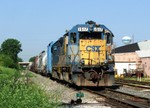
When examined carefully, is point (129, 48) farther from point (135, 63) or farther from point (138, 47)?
point (135, 63)

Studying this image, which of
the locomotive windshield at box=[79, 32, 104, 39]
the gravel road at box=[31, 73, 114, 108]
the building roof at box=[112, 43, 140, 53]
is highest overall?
the building roof at box=[112, 43, 140, 53]

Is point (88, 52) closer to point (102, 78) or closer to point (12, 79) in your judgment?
point (102, 78)

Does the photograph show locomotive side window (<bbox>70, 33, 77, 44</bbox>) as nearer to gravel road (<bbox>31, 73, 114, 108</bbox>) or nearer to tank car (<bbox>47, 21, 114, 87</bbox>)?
tank car (<bbox>47, 21, 114, 87</bbox>)

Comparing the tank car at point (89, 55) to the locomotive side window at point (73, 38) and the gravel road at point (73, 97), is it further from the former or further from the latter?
the gravel road at point (73, 97)

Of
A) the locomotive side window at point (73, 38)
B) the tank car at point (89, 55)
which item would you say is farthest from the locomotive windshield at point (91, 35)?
the locomotive side window at point (73, 38)

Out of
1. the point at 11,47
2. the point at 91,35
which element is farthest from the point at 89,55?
the point at 11,47

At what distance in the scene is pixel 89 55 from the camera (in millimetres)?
21547

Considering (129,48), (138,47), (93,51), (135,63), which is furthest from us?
(129,48)

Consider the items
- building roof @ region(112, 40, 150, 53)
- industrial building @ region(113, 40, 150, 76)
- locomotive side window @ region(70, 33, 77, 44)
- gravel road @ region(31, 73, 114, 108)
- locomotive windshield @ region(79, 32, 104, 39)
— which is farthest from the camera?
building roof @ region(112, 40, 150, 53)

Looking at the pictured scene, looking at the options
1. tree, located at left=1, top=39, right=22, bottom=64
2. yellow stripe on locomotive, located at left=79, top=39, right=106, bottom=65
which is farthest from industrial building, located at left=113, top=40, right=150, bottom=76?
tree, located at left=1, top=39, right=22, bottom=64

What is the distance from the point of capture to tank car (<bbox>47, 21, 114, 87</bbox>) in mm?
20938

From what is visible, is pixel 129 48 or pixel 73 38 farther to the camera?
pixel 129 48

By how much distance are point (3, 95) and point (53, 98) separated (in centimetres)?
170

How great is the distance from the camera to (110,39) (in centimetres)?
2233
